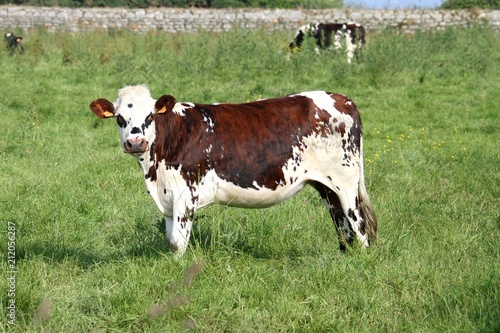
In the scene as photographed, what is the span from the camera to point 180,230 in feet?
15.9

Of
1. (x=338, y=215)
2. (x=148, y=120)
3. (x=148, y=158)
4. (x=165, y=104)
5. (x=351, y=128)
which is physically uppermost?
(x=165, y=104)

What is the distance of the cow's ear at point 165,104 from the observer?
15.8 feet

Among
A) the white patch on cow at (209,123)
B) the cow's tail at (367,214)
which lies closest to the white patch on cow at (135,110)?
the white patch on cow at (209,123)

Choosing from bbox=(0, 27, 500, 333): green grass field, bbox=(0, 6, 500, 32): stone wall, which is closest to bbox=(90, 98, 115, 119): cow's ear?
bbox=(0, 27, 500, 333): green grass field

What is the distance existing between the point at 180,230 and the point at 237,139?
0.75 metres

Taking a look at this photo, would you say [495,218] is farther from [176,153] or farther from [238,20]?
[238,20]

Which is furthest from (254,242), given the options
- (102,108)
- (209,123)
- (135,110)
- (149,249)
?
(102,108)

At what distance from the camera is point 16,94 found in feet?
41.8

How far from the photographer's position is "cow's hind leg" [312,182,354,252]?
5.30 metres

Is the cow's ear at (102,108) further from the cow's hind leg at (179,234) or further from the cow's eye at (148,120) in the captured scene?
the cow's hind leg at (179,234)

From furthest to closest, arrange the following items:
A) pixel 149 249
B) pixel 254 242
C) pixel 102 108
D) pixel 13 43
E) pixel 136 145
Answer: pixel 13 43
pixel 254 242
pixel 149 249
pixel 102 108
pixel 136 145

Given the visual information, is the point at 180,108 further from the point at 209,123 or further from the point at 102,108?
the point at 102,108

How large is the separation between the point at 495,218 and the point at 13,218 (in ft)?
13.7

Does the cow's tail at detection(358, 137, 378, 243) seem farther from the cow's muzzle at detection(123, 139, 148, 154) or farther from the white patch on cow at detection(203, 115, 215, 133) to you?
the cow's muzzle at detection(123, 139, 148, 154)
